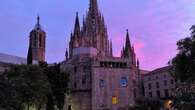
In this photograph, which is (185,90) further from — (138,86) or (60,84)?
(138,86)

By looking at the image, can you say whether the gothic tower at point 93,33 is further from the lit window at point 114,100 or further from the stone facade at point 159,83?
the lit window at point 114,100

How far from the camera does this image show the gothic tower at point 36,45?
10731 centimetres

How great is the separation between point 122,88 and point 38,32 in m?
35.5

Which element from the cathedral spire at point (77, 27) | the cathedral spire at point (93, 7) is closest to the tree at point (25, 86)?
the cathedral spire at point (77, 27)

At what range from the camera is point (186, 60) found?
3438 centimetres

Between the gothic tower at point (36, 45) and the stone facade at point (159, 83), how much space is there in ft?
126

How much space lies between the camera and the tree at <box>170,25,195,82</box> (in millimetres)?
33656

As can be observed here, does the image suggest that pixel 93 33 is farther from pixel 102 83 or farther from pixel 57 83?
pixel 57 83

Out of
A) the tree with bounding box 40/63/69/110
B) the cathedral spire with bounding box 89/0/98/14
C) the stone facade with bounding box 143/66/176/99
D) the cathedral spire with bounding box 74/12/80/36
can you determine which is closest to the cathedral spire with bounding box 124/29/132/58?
the stone facade with bounding box 143/66/176/99

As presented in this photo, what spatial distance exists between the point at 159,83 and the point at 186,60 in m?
82.7

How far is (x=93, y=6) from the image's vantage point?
436ft

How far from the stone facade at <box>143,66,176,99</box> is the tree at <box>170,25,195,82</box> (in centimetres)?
7489

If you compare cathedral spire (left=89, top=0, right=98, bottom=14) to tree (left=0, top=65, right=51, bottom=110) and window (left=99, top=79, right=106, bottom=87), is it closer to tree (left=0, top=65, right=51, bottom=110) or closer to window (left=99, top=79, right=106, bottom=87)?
window (left=99, top=79, right=106, bottom=87)

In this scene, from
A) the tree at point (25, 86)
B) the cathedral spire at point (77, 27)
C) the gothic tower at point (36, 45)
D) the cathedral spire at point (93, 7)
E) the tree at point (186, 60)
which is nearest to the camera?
the tree at point (186, 60)
